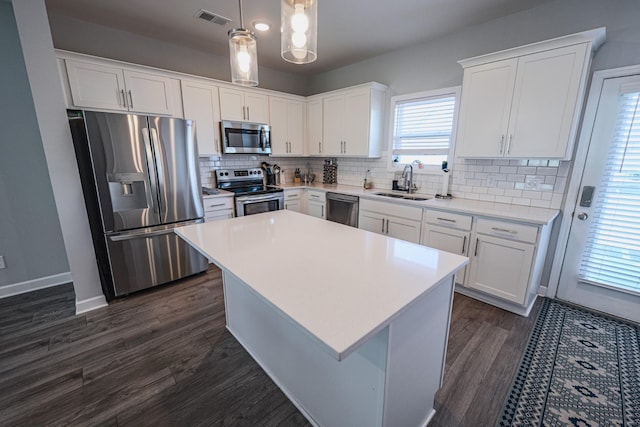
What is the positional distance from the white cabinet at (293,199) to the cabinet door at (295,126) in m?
0.70

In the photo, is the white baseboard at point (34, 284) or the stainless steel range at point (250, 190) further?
the stainless steel range at point (250, 190)

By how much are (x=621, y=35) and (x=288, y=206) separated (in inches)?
148

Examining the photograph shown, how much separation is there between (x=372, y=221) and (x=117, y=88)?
10.4ft

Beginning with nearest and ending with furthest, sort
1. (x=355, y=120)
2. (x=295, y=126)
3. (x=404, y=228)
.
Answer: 1. (x=404, y=228)
2. (x=355, y=120)
3. (x=295, y=126)

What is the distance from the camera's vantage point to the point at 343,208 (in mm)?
3721

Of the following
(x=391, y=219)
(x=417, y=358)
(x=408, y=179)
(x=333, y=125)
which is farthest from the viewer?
(x=333, y=125)

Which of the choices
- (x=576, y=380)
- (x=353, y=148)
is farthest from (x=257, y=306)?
(x=353, y=148)

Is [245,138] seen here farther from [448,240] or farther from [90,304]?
[448,240]

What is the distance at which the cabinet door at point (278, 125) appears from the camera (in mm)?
4020

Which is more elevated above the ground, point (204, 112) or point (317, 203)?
point (204, 112)

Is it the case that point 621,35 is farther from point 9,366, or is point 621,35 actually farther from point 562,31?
point 9,366

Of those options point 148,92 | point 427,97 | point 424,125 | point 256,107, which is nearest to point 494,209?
point 424,125

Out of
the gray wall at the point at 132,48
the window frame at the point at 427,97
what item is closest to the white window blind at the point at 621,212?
the window frame at the point at 427,97

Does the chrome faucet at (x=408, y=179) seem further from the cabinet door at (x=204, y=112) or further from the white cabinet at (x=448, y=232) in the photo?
the cabinet door at (x=204, y=112)
